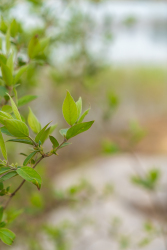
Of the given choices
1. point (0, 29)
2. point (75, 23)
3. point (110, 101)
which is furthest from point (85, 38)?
point (0, 29)

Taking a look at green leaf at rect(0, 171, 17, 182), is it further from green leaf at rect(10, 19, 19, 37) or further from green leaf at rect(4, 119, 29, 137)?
green leaf at rect(10, 19, 19, 37)

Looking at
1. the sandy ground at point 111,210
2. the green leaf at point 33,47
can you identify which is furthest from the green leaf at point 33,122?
the sandy ground at point 111,210

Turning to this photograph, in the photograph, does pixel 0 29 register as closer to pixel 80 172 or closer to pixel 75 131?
pixel 75 131

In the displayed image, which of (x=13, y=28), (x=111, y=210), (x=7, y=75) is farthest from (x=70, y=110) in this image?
(x=111, y=210)

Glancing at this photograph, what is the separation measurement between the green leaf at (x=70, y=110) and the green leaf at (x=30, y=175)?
76 mm

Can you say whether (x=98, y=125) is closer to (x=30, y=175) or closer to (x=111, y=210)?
(x=111, y=210)

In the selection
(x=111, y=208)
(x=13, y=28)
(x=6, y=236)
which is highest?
(x=13, y=28)

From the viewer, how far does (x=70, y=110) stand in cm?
33

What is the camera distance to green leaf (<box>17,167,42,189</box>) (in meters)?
0.31

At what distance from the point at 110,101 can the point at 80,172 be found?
1.88m

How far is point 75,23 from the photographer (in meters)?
1.34

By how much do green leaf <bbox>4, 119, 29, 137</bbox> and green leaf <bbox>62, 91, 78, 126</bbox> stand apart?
0.05m

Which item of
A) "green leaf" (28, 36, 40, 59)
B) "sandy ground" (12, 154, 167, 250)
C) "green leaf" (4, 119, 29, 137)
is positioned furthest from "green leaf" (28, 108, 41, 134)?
"sandy ground" (12, 154, 167, 250)

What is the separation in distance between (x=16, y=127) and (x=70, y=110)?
0.07 meters
